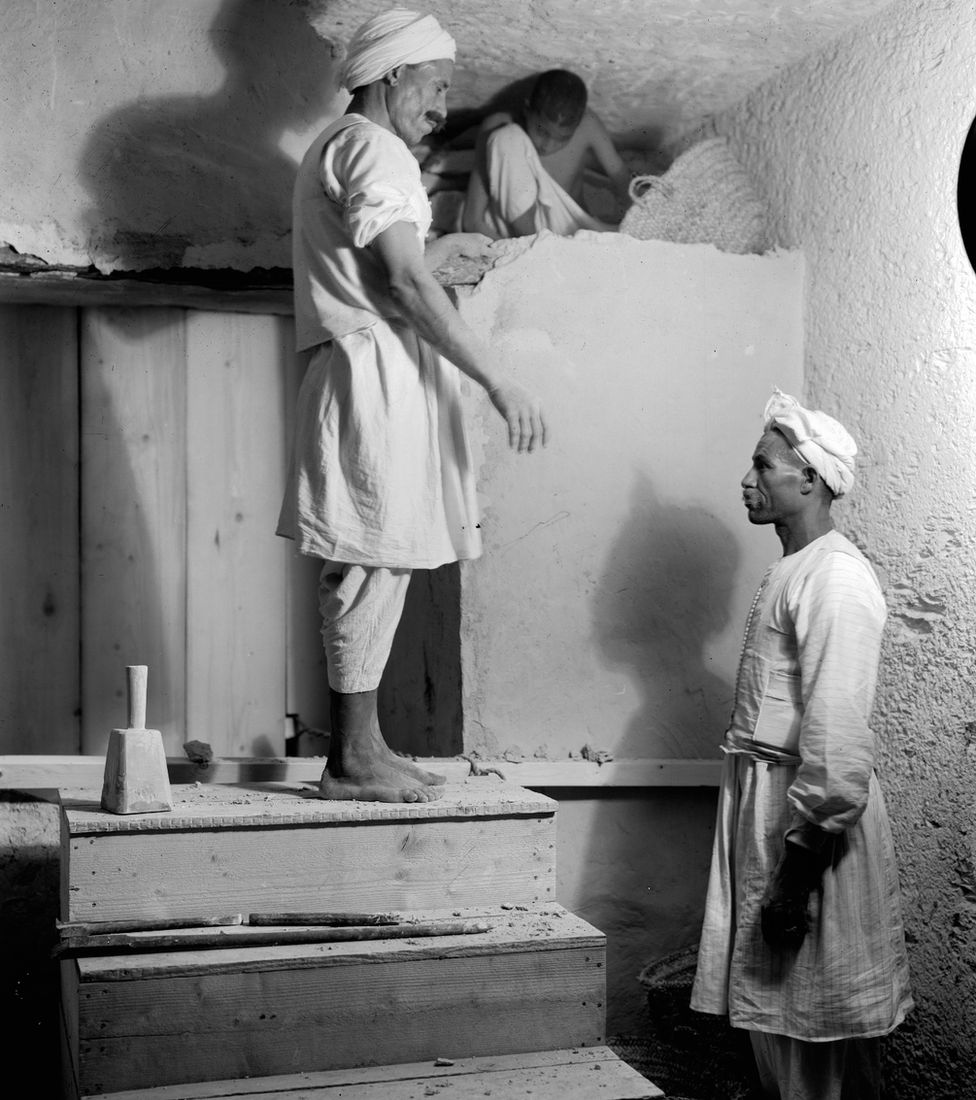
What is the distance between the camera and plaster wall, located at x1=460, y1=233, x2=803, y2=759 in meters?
3.13

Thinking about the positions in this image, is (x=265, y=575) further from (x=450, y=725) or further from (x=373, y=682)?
(x=373, y=682)

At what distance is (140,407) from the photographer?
3367 millimetres

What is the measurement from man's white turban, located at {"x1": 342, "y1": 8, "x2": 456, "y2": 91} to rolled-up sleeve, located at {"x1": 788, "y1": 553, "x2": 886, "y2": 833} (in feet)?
4.19

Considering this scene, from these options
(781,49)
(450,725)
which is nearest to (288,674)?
(450,725)

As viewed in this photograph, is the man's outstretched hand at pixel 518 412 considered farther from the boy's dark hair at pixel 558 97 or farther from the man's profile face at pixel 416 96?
the boy's dark hair at pixel 558 97

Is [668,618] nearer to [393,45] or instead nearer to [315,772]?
[315,772]

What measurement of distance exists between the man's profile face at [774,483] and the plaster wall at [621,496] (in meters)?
0.49

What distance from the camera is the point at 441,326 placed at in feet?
7.67

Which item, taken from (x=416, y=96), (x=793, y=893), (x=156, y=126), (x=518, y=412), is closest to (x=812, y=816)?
(x=793, y=893)

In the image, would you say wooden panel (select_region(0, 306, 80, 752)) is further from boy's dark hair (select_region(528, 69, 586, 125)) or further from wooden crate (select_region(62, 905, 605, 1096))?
boy's dark hair (select_region(528, 69, 586, 125))

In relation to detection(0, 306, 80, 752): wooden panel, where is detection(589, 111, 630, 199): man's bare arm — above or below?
above

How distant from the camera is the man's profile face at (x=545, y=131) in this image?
11.1ft

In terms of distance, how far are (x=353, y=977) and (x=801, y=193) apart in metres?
2.24

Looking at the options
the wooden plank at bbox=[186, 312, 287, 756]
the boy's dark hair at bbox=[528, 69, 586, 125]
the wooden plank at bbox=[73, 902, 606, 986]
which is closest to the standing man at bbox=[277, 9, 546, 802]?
the wooden plank at bbox=[73, 902, 606, 986]
